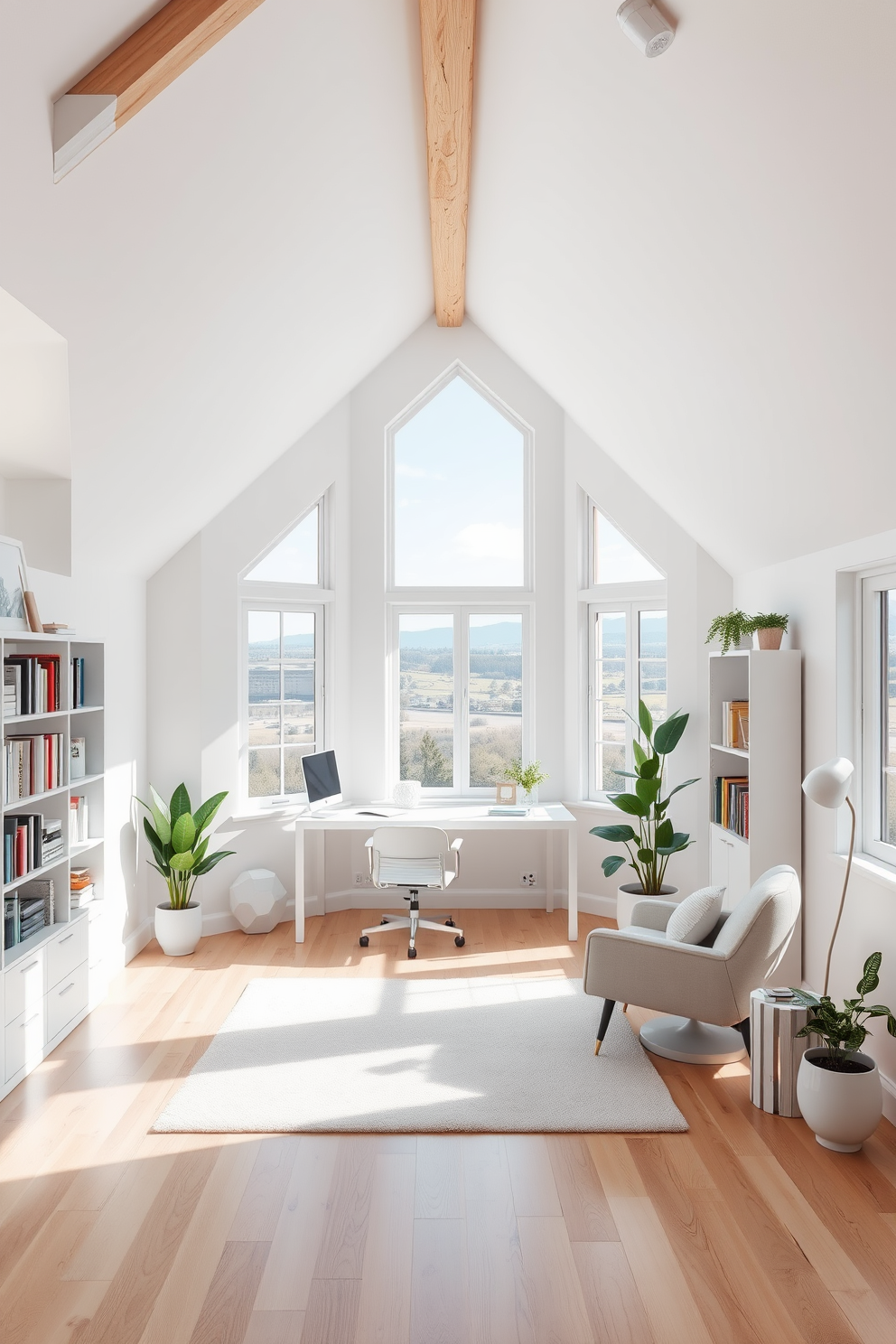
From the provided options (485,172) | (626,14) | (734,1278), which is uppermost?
(485,172)

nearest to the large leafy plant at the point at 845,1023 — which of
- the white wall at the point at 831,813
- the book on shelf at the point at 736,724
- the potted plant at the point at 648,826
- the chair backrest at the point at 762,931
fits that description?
the white wall at the point at 831,813

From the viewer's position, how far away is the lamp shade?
3.29 m

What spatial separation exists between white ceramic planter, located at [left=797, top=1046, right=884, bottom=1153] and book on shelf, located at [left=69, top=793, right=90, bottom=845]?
3286mm

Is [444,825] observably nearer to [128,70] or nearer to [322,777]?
[322,777]

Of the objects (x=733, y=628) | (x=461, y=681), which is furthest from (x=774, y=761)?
(x=461, y=681)

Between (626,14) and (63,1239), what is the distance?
3.76 meters

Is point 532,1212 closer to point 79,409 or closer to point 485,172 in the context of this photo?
point 79,409

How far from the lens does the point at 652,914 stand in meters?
4.53

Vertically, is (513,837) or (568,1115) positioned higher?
(513,837)

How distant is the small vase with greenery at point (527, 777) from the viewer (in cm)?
621

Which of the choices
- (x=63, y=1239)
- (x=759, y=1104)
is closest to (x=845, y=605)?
(x=759, y=1104)

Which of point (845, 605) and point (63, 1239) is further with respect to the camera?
point (845, 605)

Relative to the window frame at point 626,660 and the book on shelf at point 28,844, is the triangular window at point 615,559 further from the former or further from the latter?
the book on shelf at point 28,844

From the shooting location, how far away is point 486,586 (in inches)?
259
